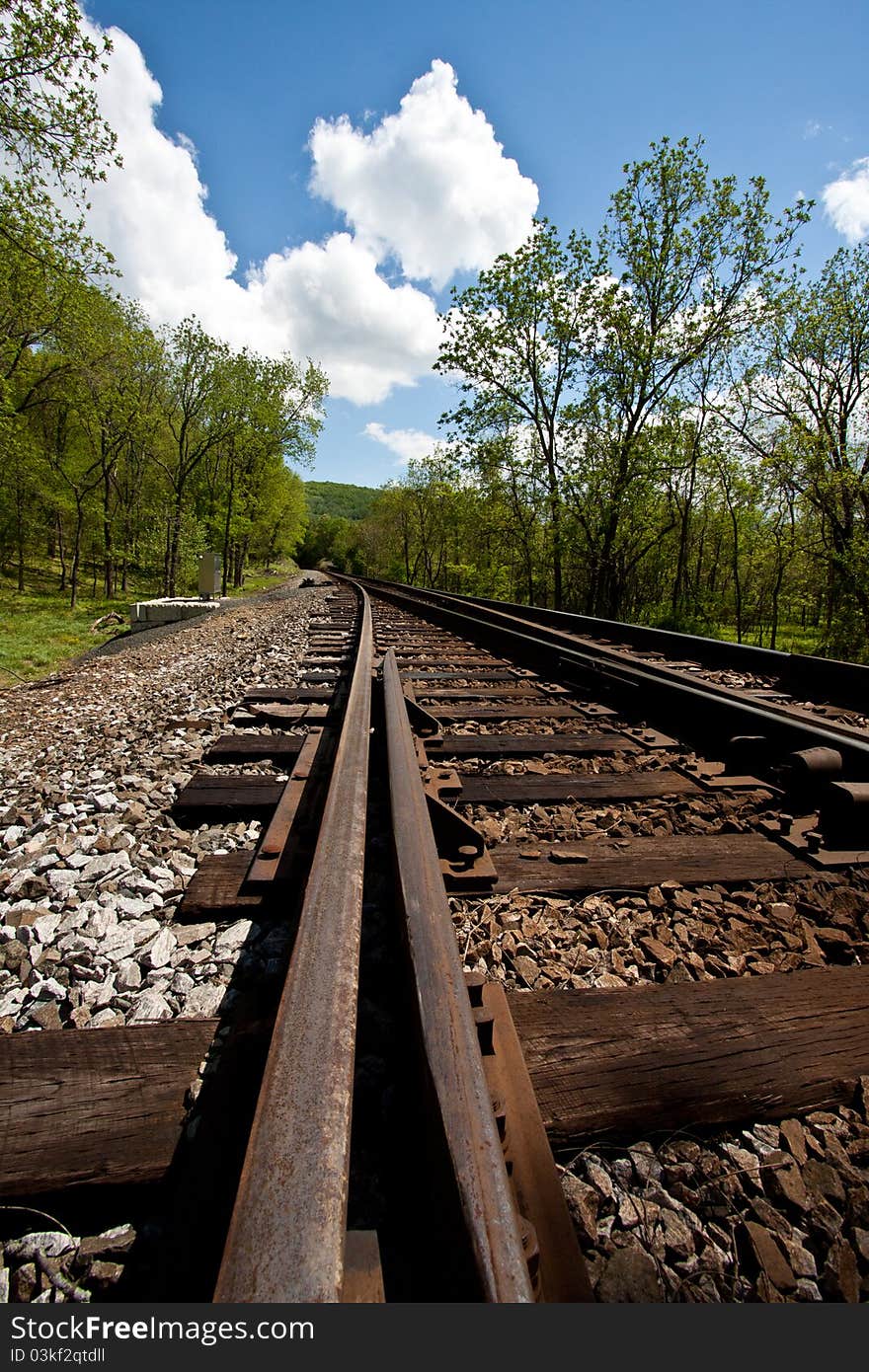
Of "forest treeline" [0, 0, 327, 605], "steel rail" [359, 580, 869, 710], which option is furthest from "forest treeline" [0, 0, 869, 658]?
"steel rail" [359, 580, 869, 710]

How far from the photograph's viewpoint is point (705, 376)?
1778cm

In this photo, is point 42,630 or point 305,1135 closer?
point 305,1135

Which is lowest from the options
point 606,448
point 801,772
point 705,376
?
point 801,772

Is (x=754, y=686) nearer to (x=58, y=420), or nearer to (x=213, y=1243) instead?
(x=213, y=1243)

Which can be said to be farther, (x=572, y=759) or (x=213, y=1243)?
(x=572, y=759)

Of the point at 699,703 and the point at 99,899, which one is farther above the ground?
the point at 699,703

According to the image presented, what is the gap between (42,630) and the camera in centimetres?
1374

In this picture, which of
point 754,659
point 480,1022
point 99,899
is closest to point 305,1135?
point 480,1022

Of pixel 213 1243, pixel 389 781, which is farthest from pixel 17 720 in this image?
pixel 213 1243

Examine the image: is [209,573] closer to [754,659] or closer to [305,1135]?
[754,659]

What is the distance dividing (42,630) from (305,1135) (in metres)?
16.3

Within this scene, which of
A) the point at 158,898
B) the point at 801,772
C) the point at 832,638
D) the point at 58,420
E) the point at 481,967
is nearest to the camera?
the point at 481,967

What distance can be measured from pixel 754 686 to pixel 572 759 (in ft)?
7.79

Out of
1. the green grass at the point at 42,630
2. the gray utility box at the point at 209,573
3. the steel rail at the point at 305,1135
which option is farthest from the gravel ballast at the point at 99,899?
the gray utility box at the point at 209,573
